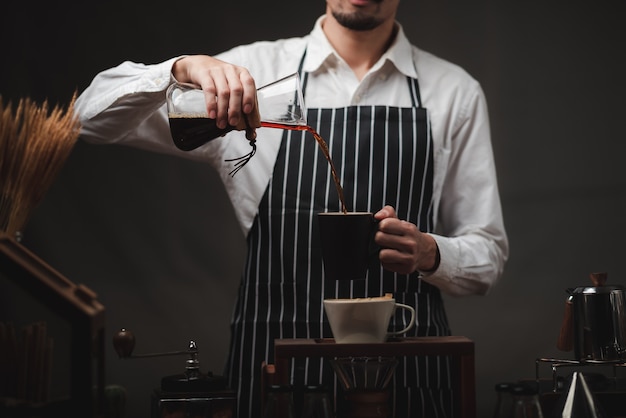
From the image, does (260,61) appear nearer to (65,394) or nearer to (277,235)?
(277,235)

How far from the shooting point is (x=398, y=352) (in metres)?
1.56

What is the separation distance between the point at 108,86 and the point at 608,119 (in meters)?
1.97

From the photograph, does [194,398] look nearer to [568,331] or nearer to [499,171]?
[568,331]

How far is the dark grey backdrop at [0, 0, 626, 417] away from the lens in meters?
3.28

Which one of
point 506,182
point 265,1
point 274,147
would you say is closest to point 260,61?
point 274,147

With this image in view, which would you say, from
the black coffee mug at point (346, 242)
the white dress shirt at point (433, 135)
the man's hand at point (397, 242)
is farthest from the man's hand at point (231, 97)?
the white dress shirt at point (433, 135)

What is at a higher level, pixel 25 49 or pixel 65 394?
pixel 25 49

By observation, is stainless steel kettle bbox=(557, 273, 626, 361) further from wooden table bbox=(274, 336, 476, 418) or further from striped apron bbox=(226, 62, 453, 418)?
striped apron bbox=(226, 62, 453, 418)

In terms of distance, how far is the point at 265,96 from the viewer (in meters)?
1.66

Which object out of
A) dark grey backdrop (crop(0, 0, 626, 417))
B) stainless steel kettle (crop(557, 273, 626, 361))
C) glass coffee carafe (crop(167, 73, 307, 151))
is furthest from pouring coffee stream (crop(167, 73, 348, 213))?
dark grey backdrop (crop(0, 0, 626, 417))

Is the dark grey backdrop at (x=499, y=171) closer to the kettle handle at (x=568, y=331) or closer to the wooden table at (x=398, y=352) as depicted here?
the kettle handle at (x=568, y=331)

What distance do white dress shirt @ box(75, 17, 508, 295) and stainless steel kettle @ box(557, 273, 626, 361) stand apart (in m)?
0.42

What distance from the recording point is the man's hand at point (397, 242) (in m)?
1.78

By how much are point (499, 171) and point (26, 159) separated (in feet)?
7.57
